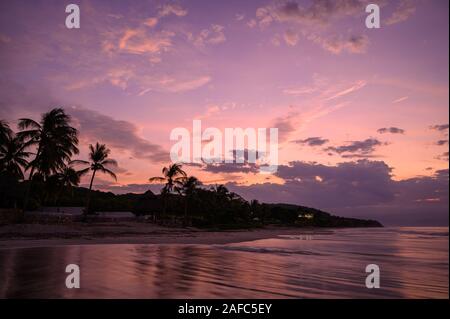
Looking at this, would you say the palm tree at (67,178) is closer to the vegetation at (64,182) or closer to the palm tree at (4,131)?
the vegetation at (64,182)

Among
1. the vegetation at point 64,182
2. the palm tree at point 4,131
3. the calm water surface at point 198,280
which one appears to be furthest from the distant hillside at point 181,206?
the calm water surface at point 198,280

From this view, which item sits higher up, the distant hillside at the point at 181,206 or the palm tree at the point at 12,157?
the palm tree at the point at 12,157

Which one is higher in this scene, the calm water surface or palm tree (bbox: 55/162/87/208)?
palm tree (bbox: 55/162/87/208)

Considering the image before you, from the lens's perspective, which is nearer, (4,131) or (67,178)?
(4,131)

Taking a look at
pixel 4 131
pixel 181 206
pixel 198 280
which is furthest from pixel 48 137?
pixel 181 206

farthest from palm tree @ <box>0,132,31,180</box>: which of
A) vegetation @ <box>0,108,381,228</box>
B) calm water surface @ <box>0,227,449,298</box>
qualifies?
calm water surface @ <box>0,227,449,298</box>

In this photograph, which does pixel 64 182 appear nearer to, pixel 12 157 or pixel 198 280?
pixel 12 157

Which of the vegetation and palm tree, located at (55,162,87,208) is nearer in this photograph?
the vegetation

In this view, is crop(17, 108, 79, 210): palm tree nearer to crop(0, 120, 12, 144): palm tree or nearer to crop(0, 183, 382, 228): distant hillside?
crop(0, 120, 12, 144): palm tree
